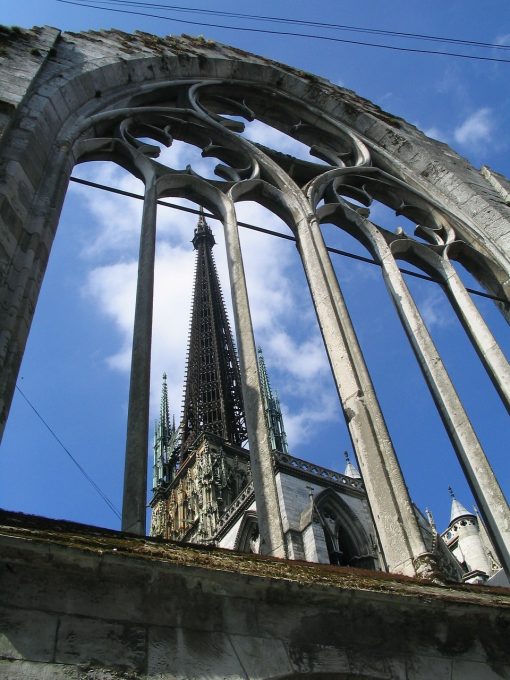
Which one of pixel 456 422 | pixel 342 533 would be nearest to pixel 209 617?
pixel 456 422

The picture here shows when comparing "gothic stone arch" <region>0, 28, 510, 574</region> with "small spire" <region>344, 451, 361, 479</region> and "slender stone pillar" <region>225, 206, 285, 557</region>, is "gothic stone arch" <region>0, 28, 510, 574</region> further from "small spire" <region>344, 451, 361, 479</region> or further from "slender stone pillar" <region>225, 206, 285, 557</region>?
"small spire" <region>344, 451, 361, 479</region>

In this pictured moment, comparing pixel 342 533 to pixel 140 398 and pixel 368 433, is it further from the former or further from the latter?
pixel 140 398

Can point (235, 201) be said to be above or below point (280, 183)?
below

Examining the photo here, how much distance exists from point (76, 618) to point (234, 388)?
52069 mm

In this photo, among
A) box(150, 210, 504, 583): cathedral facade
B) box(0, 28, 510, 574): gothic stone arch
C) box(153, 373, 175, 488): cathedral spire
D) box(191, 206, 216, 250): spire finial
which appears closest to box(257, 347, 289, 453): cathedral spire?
box(150, 210, 504, 583): cathedral facade

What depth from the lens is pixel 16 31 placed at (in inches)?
279

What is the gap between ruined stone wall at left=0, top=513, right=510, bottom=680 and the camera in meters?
2.49

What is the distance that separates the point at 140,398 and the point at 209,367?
169 feet

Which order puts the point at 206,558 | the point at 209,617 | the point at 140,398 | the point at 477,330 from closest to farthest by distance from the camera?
the point at 209,617
the point at 206,558
the point at 140,398
the point at 477,330

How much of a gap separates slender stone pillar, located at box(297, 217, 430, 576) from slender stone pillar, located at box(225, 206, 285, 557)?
63 centimetres

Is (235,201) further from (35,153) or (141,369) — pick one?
(141,369)

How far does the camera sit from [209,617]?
8.99 ft

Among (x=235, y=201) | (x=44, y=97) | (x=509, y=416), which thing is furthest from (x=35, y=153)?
(x=509, y=416)

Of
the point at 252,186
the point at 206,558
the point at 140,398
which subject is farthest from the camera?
the point at 252,186
